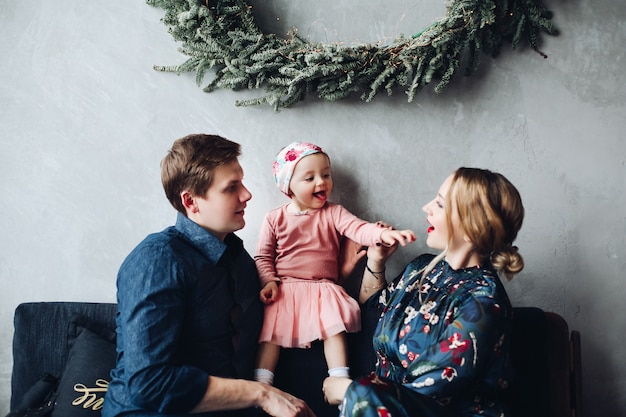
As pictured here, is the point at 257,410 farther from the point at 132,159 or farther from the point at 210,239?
the point at 132,159

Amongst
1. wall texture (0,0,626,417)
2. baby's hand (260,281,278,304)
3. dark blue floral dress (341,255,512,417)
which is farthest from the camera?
wall texture (0,0,626,417)

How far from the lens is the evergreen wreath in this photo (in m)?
1.86

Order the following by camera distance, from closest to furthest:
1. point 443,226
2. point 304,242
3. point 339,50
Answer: point 443,226, point 339,50, point 304,242

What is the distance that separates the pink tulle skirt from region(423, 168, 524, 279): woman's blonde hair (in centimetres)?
51

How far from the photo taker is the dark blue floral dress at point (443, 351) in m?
1.43

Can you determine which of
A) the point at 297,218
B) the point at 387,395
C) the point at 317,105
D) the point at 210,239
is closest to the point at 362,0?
the point at 317,105

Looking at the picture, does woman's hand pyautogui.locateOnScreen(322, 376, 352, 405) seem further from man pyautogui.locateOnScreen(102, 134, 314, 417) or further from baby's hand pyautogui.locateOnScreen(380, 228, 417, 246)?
baby's hand pyautogui.locateOnScreen(380, 228, 417, 246)

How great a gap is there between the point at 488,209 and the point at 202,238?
88 centimetres

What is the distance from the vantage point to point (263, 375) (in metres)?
1.85

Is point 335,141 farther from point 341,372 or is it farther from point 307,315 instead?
point 341,372

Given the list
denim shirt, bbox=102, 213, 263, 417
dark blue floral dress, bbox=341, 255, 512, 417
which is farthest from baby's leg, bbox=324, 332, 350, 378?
denim shirt, bbox=102, 213, 263, 417

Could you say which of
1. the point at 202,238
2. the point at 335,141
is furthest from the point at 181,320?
the point at 335,141

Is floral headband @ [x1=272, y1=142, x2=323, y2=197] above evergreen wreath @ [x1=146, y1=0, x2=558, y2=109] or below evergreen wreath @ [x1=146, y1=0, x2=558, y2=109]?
below

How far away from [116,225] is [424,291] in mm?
1333
